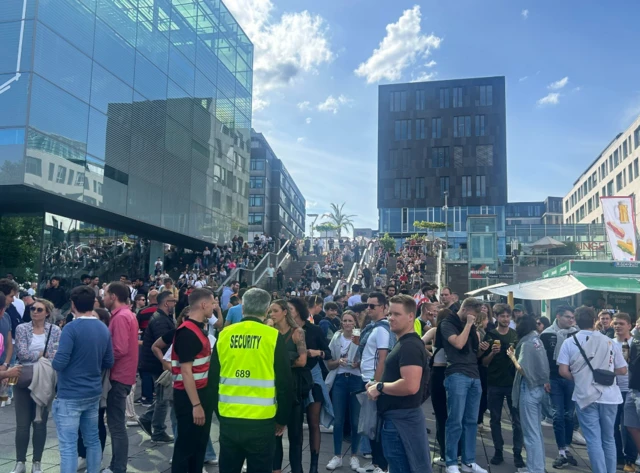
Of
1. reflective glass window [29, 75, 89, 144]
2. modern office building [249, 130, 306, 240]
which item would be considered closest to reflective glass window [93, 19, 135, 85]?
reflective glass window [29, 75, 89, 144]

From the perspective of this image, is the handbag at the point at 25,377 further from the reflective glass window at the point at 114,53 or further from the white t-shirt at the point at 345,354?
the reflective glass window at the point at 114,53

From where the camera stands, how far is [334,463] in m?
5.56

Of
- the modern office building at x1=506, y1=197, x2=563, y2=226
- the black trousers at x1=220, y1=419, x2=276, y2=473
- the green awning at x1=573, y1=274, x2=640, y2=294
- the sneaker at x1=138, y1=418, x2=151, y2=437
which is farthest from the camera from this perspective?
the modern office building at x1=506, y1=197, x2=563, y2=226

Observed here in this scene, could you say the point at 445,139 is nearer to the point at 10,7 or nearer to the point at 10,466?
the point at 10,7

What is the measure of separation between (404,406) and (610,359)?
2.85 meters

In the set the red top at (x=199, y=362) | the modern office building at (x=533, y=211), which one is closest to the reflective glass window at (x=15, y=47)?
the red top at (x=199, y=362)

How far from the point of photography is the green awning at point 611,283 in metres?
13.7

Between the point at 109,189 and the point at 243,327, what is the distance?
715 inches

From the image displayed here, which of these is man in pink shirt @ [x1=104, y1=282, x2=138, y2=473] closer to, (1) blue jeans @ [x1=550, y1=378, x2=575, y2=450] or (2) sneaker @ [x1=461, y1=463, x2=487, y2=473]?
(2) sneaker @ [x1=461, y1=463, x2=487, y2=473]

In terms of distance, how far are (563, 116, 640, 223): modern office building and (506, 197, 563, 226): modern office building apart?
13.2 m

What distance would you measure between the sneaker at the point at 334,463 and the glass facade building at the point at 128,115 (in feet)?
48.6

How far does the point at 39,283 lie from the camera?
18219mm

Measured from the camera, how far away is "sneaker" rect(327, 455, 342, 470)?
5512 mm

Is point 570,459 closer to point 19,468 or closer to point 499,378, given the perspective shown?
point 499,378
